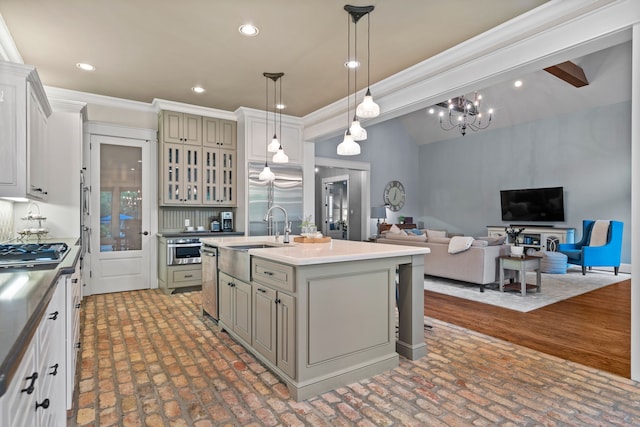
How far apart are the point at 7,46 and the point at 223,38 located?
2020 mm

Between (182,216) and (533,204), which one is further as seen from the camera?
(533,204)

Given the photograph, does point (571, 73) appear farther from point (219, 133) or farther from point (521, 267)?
point (219, 133)

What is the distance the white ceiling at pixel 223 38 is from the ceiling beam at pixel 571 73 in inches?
157

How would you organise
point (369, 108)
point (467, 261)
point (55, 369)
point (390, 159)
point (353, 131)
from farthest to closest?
point (390, 159), point (467, 261), point (353, 131), point (369, 108), point (55, 369)

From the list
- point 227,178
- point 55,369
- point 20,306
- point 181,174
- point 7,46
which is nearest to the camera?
point 20,306

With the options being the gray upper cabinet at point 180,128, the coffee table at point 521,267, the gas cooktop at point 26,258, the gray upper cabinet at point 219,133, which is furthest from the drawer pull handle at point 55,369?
the coffee table at point 521,267

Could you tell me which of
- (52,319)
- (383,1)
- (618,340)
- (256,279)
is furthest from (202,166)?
(618,340)

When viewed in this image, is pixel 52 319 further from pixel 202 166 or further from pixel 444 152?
pixel 444 152

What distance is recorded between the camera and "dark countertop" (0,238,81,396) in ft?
2.56

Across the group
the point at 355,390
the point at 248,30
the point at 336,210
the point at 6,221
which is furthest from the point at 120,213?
the point at 336,210

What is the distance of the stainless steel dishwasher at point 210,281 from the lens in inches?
143

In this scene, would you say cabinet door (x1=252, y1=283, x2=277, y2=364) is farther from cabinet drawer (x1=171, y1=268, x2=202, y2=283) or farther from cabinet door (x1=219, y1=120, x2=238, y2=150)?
cabinet door (x1=219, y1=120, x2=238, y2=150)

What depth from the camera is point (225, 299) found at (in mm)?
3391

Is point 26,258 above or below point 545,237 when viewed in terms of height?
above
